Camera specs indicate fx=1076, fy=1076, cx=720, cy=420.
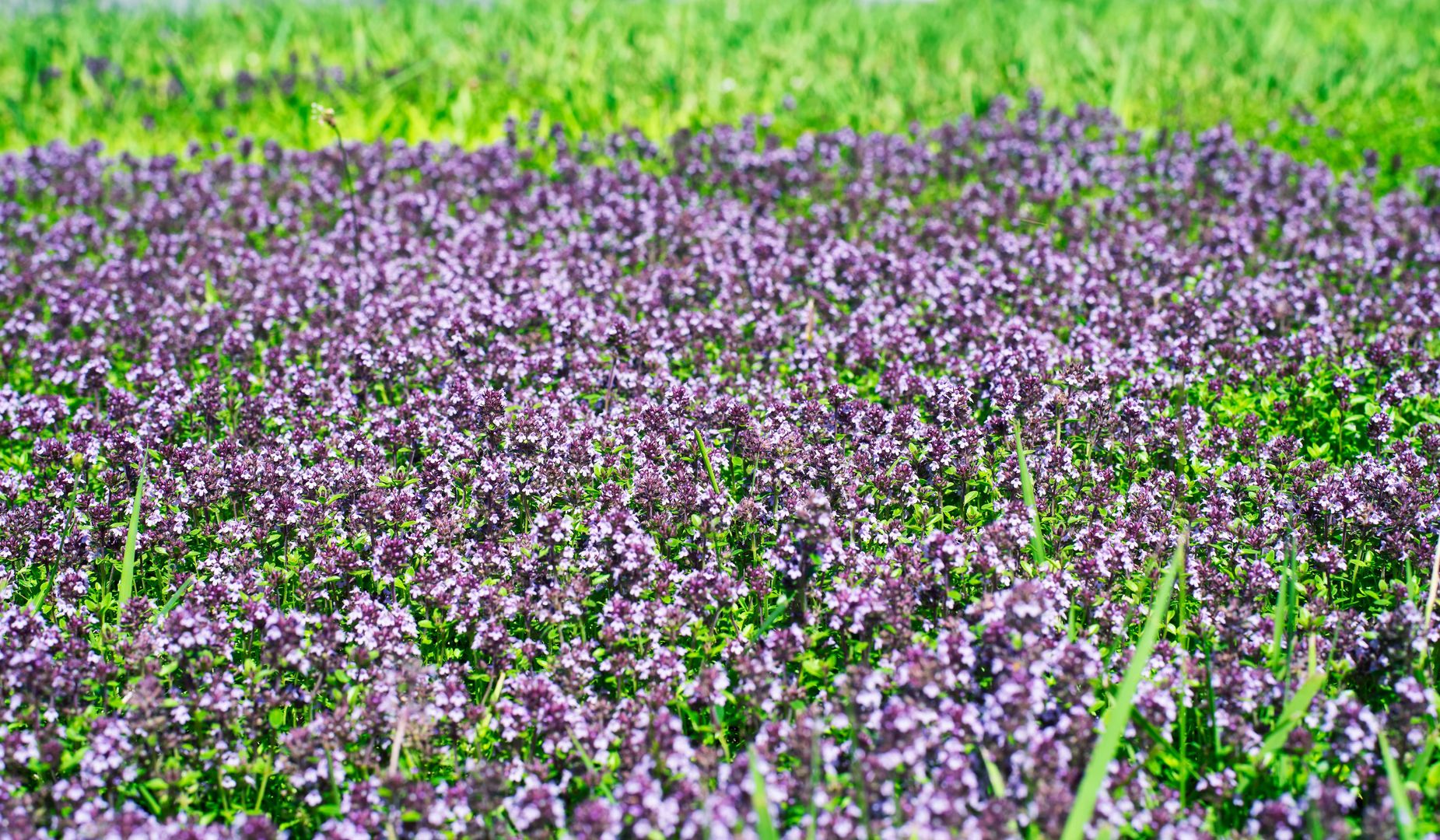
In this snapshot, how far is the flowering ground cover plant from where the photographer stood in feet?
14.3

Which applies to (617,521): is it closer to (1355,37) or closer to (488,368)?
(488,368)

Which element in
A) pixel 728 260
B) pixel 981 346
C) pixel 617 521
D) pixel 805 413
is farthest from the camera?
pixel 728 260

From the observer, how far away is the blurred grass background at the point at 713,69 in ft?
48.1

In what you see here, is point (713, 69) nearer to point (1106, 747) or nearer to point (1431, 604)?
point (1431, 604)

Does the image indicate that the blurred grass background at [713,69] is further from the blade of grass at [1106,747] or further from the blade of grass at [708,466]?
the blade of grass at [1106,747]

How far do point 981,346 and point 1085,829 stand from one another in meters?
4.77

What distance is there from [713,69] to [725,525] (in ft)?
38.5

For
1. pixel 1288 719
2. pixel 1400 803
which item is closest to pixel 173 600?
pixel 1288 719

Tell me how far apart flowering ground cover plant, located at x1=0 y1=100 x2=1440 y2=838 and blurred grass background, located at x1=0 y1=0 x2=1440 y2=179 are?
429cm

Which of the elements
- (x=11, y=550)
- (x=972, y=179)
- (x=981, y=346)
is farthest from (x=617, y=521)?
(x=972, y=179)

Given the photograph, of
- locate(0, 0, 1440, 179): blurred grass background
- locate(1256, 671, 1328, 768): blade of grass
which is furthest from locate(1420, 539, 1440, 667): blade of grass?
locate(0, 0, 1440, 179): blurred grass background

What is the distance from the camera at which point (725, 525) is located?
234 inches

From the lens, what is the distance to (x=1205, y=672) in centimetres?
483

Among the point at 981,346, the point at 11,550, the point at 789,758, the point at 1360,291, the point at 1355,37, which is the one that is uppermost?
the point at 1355,37
